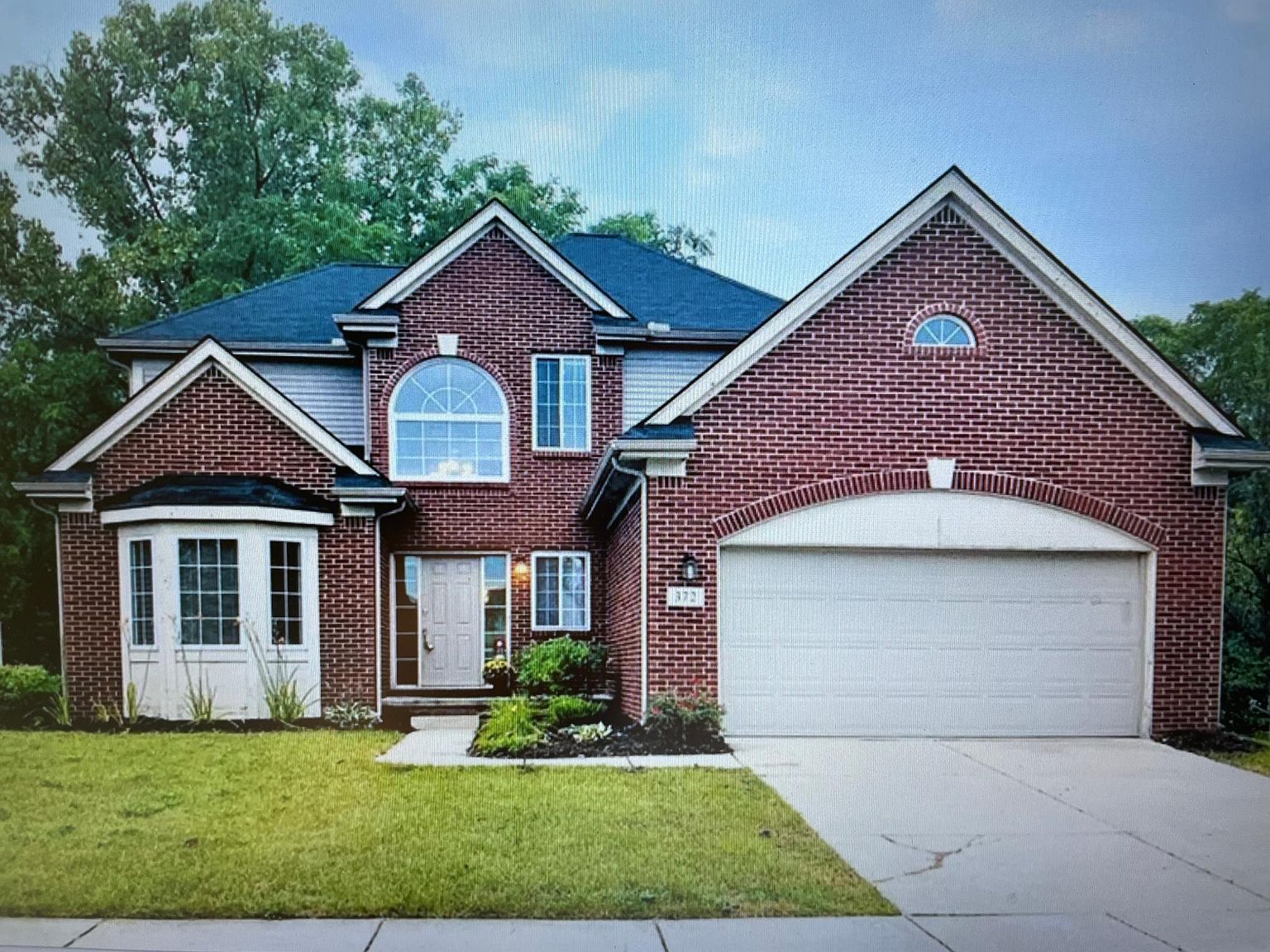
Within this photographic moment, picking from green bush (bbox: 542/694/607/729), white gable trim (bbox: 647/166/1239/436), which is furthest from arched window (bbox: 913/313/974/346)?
green bush (bbox: 542/694/607/729)

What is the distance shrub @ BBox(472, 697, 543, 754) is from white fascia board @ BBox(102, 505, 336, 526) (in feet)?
6.43

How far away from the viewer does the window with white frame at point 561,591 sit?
545 centimetres

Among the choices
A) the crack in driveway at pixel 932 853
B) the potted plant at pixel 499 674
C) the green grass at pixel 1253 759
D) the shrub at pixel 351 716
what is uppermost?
the potted plant at pixel 499 674

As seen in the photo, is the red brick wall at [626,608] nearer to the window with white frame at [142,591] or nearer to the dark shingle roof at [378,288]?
the dark shingle roof at [378,288]

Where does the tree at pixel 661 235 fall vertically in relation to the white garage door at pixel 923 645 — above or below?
above

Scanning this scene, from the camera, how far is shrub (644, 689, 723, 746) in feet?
16.8

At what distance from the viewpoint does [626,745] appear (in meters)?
4.85

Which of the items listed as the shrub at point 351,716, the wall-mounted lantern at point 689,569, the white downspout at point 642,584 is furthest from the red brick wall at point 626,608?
the shrub at point 351,716

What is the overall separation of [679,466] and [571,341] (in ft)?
3.39

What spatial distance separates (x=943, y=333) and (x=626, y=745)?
10.4 feet

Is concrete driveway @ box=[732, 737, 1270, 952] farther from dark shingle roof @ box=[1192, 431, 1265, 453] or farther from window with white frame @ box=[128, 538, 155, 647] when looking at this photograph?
window with white frame @ box=[128, 538, 155, 647]

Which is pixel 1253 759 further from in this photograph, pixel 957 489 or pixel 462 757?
pixel 462 757

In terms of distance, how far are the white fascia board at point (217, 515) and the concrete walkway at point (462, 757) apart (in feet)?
5.34

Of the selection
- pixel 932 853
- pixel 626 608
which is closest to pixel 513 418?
pixel 626 608
